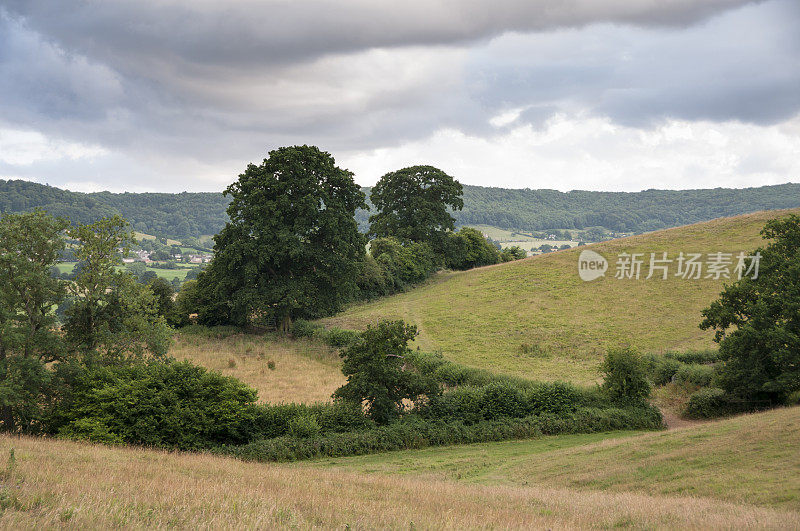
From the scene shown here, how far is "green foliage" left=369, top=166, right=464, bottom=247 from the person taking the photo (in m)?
66.6

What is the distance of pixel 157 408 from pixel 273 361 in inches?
605

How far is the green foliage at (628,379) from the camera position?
22969 millimetres

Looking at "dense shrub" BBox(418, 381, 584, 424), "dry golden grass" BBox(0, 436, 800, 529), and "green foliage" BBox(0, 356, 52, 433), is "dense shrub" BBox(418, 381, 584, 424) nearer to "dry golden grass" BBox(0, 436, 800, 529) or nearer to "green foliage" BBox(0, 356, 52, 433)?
"dry golden grass" BBox(0, 436, 800, 529)

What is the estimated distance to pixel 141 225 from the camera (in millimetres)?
157125

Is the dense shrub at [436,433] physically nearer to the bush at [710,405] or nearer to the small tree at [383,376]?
the small tree at [383,376]

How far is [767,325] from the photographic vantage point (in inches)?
858

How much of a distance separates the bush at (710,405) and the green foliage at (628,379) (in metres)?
2.10

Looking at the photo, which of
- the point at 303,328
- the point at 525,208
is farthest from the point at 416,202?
the point at 525,208

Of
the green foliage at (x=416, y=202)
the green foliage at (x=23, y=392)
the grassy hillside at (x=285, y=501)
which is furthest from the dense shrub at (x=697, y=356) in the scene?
the green foliage at (x=416, y=202)

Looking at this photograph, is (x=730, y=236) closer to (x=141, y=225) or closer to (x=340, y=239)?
(x=340, y=239)

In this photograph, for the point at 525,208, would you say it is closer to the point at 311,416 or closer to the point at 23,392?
the point at 311,416

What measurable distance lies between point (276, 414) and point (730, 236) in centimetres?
5834

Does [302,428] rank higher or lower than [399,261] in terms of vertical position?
lower

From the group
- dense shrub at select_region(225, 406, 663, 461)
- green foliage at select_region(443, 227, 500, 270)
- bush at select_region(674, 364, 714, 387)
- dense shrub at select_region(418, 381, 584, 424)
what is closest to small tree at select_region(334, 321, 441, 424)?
dense shrub at select_region(418, 381, 584, 424)
